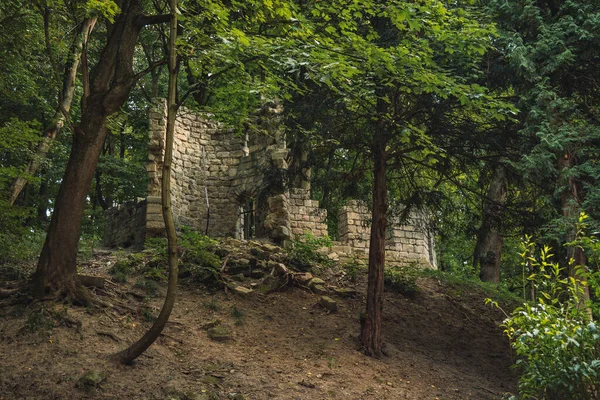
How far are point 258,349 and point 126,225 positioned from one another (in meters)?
7.93

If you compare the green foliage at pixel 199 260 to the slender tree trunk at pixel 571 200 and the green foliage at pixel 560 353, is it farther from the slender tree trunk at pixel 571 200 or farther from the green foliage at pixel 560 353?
the green foliage at pixel 560 353

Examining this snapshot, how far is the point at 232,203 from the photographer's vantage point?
16.8 m

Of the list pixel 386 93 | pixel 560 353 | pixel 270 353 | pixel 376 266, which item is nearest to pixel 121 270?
pixel 270 353

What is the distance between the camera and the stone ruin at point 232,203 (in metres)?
14.8

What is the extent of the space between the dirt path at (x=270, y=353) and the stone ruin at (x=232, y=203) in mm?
2961

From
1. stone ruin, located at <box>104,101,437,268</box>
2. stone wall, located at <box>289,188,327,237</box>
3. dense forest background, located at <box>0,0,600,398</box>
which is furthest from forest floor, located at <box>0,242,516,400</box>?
stone wall, located at <box>289,188,327,237</box>

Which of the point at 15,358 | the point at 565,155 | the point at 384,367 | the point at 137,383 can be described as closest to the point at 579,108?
the point at 565,155

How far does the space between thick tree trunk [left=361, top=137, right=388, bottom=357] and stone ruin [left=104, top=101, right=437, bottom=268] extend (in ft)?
12.3

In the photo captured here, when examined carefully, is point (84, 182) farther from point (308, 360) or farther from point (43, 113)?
point (43, 113)

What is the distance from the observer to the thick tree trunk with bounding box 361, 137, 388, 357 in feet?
32.1

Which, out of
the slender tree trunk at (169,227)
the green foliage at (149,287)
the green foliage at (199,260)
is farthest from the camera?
the green foliage at (199,260)

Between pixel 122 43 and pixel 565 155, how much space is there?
669 cm

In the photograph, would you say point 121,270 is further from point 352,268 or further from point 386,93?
point 386,93

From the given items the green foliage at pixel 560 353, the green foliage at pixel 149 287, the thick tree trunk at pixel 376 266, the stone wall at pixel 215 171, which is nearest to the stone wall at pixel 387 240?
the stone wall at pixel 215 171
